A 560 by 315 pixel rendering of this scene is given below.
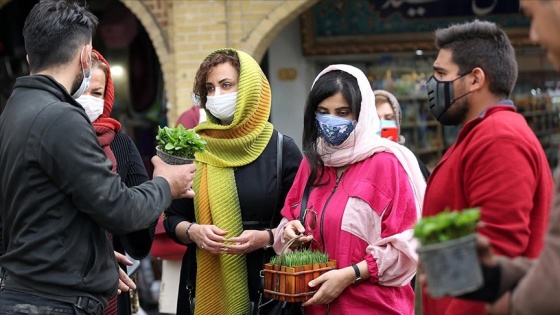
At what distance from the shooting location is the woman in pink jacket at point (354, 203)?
13.7 ft

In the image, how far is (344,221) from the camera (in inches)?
167

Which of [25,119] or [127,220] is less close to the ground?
[25,119]

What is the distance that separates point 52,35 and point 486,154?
1.73 metres

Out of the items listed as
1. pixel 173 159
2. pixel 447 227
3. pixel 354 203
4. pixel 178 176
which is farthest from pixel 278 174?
pixel 447 227

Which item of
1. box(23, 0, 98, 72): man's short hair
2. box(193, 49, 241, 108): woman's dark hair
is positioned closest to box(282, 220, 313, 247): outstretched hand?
box(193, 49, 241, 108): woman's dark hair

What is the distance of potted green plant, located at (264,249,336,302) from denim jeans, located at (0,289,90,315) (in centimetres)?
96

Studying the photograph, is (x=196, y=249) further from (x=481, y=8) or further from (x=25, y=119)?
(x=481, y=8)

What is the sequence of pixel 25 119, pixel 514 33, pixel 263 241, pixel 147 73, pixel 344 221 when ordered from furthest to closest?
pixel 147 73 → pixel 514 33 → pixel 263 241 → pixel 344 221 → pixel 25 119

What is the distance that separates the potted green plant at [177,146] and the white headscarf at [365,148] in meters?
0.62

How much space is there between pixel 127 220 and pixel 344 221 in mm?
1064

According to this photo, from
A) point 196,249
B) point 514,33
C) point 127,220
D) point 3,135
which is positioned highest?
point 514,33

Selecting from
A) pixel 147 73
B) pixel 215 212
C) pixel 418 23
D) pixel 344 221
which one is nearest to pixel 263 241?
pixel 215 212

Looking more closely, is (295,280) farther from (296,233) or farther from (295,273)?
(296,233)

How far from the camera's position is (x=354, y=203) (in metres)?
4.26
